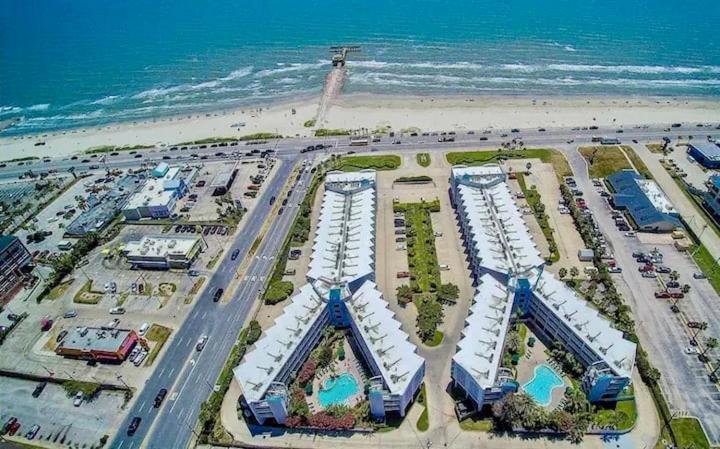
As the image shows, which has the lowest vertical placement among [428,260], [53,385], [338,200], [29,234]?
[53,385]

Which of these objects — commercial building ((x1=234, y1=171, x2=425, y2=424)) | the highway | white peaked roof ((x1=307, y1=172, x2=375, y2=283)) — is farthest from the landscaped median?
the highway

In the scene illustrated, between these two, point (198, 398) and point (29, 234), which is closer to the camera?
point (198, 398)

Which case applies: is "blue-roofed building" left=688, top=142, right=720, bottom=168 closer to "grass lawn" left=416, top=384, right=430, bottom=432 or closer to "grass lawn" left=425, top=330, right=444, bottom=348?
"grass lawn" left=425, top=330, right=444, bottom=348

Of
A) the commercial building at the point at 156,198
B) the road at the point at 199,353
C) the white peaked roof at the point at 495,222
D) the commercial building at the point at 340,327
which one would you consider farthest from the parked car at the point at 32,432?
the white peaked roof at the point at 495,222

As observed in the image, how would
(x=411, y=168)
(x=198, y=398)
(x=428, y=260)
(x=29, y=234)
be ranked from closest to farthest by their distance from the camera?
1. (x=198, y=398)
2. (x=428, y=260)
3. (x=29, y=234)
4. (x=411, y=168)

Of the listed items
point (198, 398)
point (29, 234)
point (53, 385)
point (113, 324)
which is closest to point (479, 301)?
point (198, 398)

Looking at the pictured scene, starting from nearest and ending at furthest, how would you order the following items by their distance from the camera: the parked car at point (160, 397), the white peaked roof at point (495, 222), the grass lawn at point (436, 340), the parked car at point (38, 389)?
the parked car at point (160, 397) < the parked car at point (38, 389) < the grass lawn at point (436, 340) < the white peaked roof at point (495, 222)

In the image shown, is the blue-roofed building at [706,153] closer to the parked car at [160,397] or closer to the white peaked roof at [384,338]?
the white peaked roof at [384,338]

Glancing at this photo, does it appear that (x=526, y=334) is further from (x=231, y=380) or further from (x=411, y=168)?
(x=411, y=168)

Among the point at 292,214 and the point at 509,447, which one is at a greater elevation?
the point at 292,214
